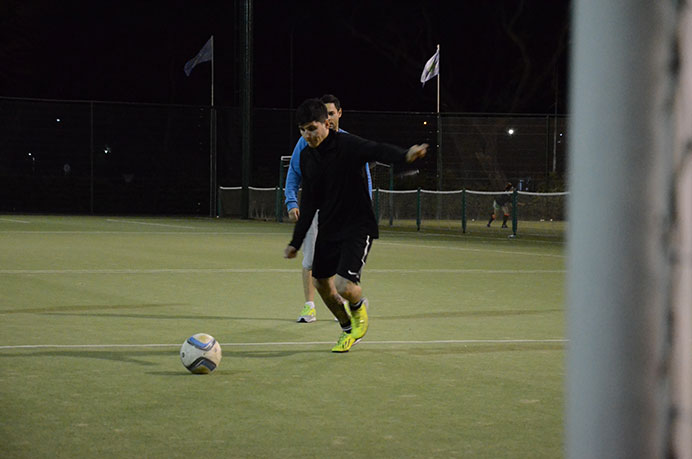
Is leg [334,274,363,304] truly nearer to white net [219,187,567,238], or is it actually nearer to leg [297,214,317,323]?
leg [297,214,317,323]

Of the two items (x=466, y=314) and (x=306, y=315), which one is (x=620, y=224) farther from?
(x=466, y=314)

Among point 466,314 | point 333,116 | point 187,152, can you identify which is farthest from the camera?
point 187,152

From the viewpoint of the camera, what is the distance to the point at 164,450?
4.82m

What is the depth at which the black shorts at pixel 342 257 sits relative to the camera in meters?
7.71

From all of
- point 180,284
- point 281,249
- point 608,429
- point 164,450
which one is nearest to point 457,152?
point 281,249

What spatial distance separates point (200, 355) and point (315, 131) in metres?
1.71

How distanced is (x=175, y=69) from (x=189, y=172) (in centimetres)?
2090

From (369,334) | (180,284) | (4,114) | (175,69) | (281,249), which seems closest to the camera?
(369,334)

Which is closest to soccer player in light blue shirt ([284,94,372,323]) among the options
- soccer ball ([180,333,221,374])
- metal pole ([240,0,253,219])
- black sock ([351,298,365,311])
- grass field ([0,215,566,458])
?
grass field ([0,215,566,458])

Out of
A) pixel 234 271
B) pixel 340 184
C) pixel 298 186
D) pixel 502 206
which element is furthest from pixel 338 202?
pixel 502 206

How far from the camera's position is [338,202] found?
779 cm

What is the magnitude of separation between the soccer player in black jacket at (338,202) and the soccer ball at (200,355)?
1.14 meters

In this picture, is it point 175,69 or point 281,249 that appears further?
point 175,69

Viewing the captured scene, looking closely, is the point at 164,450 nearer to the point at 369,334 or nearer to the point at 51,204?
the point at 369,334
